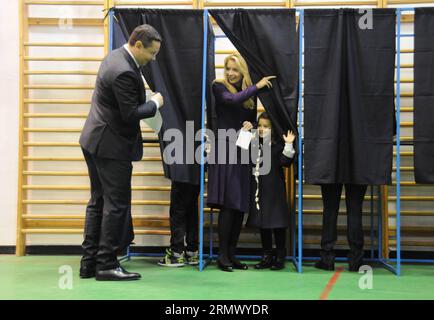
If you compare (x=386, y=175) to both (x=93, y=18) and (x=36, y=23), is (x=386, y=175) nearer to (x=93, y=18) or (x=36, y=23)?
(x=93, y=18)

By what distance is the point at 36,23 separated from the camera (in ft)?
13.6

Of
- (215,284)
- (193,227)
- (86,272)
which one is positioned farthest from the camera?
(193,227)

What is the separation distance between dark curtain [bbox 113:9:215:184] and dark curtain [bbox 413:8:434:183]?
143cm

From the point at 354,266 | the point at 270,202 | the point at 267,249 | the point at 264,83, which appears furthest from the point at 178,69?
the point at 354,266

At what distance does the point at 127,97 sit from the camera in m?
2.75

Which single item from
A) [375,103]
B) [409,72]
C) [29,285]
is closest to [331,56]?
[375,103]

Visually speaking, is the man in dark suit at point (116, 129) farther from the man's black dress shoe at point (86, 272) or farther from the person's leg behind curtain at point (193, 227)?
the person's leg behind curtain at point (193, 227)

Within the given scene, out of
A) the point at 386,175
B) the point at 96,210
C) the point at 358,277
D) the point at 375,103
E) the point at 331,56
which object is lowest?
the point at 358,277

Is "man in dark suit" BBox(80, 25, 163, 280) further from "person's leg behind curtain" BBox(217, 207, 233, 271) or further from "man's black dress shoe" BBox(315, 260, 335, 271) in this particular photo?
"man's black dress shoe" BBox(315, 260, 335, 271)

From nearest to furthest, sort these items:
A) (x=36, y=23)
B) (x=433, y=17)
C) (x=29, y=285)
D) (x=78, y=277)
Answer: (x=29, y=285)
(x=78, y=277)
(x=433, y=17)
(x=36, y=23)

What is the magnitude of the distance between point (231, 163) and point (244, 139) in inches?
7.3

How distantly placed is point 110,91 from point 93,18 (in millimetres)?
1614

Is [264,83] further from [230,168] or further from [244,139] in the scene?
[230,168]

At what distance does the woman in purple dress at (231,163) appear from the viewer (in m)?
3.25
